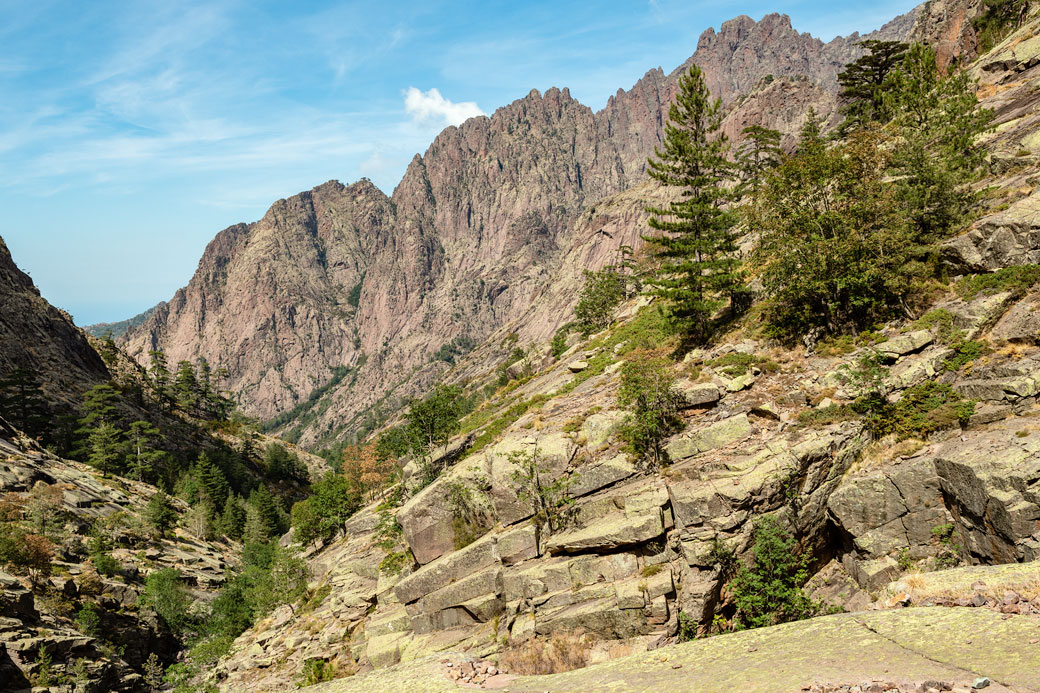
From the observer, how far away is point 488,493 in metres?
30.2

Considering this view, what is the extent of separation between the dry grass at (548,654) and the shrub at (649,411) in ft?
31.3

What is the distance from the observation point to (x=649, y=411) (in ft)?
87.2

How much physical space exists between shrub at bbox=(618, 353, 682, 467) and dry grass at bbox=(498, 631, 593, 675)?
31.3 ft

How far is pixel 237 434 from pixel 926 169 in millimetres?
169020

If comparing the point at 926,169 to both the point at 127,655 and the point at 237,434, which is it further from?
the point at 237,434

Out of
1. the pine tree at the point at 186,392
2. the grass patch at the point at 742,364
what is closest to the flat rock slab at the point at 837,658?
the grass patch at the point at 742,364

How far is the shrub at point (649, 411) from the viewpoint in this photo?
26.4 meters

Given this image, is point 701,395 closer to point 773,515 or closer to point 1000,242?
point 773,515

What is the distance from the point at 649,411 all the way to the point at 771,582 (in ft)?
31.2

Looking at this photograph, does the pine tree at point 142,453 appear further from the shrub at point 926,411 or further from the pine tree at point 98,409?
the shrub at point 926,411

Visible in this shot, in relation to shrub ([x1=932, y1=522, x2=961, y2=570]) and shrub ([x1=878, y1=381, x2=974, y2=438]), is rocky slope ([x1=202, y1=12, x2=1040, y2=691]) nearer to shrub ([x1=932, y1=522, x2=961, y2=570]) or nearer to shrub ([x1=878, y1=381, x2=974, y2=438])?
shrub ([x1=932, y1=522, x2=961, y2=570])

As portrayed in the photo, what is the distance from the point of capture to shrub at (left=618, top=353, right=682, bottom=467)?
86.6 ft

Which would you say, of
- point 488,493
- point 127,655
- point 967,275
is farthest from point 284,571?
point 967,275

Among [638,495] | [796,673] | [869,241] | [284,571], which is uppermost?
[869,241]
